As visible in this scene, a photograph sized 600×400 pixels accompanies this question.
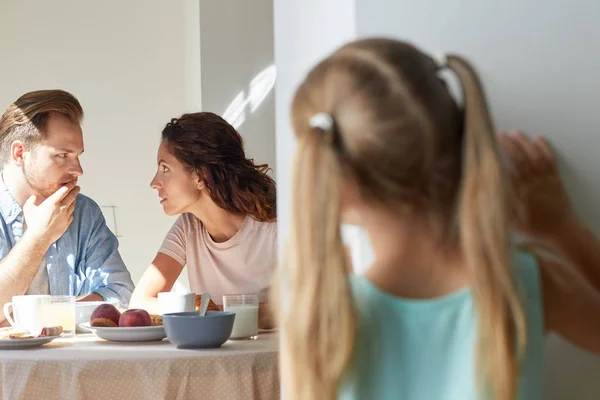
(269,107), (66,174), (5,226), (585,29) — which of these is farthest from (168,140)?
(585,29)

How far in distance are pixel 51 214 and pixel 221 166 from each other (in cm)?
54

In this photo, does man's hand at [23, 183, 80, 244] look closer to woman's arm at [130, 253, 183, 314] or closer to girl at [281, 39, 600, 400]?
woman's arm at [130, 253, 183, 314]

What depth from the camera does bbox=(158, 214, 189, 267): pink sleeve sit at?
2.50 m

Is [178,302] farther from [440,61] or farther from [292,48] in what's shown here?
[440,61]

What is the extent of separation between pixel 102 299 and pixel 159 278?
0.18 metres

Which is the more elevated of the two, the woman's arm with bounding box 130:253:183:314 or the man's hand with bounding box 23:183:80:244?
the man's hand with bounding box 23:183:80:244

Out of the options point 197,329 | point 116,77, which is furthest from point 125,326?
point 116,77

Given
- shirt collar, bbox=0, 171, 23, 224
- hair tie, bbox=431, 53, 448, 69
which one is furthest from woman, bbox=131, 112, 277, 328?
hair tie, bbox=431, 53, 448, 69

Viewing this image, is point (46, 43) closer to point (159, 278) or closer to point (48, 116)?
point (48, 116)

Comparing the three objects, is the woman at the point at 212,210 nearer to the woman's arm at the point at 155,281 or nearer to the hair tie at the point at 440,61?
the woman's arm at the point at 155,281

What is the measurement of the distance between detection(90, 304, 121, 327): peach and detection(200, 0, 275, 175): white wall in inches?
74.6

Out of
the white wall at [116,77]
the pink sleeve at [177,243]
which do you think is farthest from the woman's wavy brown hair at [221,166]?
the white wall at [116,77]

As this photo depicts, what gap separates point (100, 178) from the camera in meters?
4.80

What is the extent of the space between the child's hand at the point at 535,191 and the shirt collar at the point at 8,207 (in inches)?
74.8
